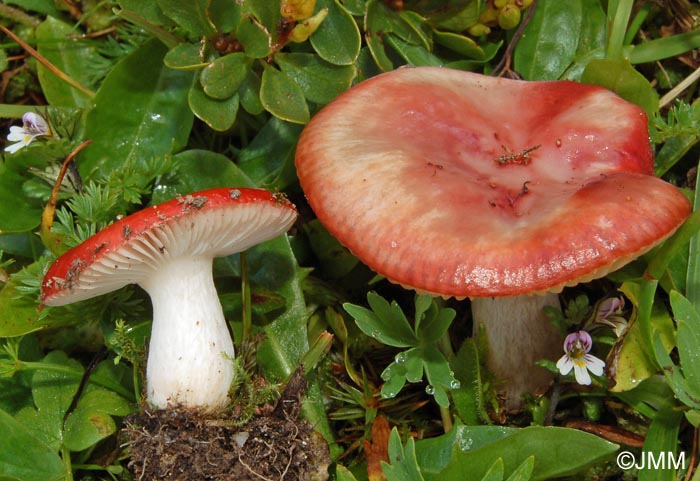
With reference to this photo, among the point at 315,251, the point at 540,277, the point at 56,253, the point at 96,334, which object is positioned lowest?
the point at 96,334

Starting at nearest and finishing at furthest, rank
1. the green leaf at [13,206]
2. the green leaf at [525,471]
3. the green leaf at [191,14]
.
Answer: the green leaf at [525,471] → the green leaf at [191,14] → the green leaf at [13,206]

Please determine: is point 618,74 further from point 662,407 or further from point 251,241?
point 251,241

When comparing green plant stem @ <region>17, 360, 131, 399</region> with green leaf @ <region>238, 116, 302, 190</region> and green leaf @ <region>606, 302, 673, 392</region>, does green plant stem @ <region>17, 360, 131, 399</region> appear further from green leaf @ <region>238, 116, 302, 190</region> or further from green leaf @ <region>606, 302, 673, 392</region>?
green leaf @ <region>606, 302, 673, 392</region>

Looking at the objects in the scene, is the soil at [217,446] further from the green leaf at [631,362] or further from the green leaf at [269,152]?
the green leaf at [631,362]

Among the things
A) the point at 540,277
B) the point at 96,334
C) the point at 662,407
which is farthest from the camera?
the point at 96,334

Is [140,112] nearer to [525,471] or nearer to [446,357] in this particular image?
[446,357]

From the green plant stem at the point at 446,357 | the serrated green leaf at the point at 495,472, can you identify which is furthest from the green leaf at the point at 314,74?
the serrated green leaf at the point at 495,472

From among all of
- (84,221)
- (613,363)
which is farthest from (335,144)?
(613,363)

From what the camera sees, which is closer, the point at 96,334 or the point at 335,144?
the point at 335,144
